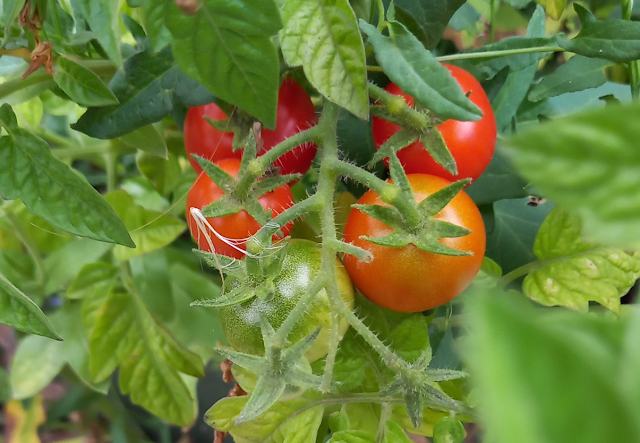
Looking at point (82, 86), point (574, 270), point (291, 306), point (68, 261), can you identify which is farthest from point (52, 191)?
point (574, 270)

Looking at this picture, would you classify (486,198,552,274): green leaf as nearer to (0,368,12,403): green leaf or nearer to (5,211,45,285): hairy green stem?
(5,211,45,285): hairy green stem

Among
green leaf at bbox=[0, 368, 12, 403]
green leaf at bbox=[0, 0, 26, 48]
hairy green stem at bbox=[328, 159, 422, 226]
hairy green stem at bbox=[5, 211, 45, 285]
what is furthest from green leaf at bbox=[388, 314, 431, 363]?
green leaf at bbox=[0, 368, 12, 403]

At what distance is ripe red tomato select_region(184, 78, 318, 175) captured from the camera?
38 cm

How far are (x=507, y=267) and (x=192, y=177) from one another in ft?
1.24

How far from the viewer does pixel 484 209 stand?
453mm

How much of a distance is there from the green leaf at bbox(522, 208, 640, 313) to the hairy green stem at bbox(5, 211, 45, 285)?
1.78ft

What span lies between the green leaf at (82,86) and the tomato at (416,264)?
8.0 inches

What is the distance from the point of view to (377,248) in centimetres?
31

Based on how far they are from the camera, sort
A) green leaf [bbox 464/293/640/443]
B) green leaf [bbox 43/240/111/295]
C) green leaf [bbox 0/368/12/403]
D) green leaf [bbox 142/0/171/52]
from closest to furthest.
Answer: green leaf [bbox 464/293/640/443] → green leaf [bbox 142/0/171/52] → green leaf [bbox 43/240/111/295] → green leaf [bbox 0/368/12/403]

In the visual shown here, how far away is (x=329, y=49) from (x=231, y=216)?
134mm

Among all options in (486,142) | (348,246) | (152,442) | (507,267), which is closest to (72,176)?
(348,246)

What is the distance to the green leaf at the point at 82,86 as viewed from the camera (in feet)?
1.10

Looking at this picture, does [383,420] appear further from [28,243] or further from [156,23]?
[28,243]

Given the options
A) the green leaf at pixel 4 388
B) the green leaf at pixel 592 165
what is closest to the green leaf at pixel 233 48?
the green leaf at pixel 592 165
